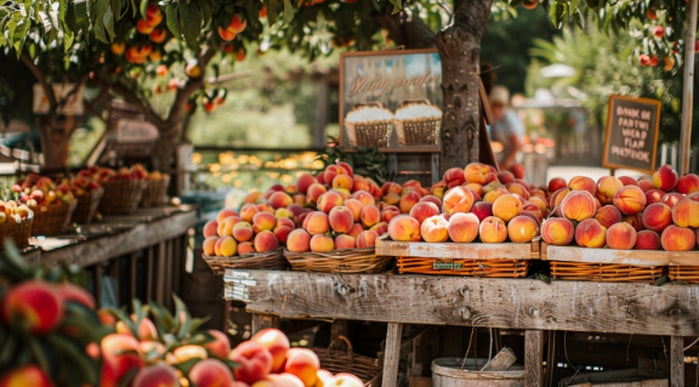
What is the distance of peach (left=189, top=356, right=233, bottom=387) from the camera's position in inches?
36.4

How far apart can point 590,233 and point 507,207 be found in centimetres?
28

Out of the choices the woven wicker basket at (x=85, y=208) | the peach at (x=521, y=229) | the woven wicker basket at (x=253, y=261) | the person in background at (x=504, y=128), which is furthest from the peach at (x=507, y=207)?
the person in background at (x=504, y=128)

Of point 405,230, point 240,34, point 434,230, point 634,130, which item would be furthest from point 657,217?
point 240,34

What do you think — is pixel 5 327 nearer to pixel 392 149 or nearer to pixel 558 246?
pixel 558 246

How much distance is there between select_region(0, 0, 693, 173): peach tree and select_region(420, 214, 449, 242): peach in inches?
29.1

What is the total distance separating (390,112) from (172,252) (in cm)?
246

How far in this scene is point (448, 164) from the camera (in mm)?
2941

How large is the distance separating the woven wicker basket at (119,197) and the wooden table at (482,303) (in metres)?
2.53

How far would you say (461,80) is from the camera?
2826 mm

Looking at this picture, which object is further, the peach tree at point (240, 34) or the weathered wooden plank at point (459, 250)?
the peach tree at point (240, 34)

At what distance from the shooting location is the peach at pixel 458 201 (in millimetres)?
2141

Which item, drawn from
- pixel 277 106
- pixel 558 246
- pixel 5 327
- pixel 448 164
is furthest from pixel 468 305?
pixel 277 106

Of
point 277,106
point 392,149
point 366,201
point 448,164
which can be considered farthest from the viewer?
point 277,106

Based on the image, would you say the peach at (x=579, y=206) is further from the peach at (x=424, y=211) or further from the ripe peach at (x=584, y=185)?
the peach at (x=424, y=211)
